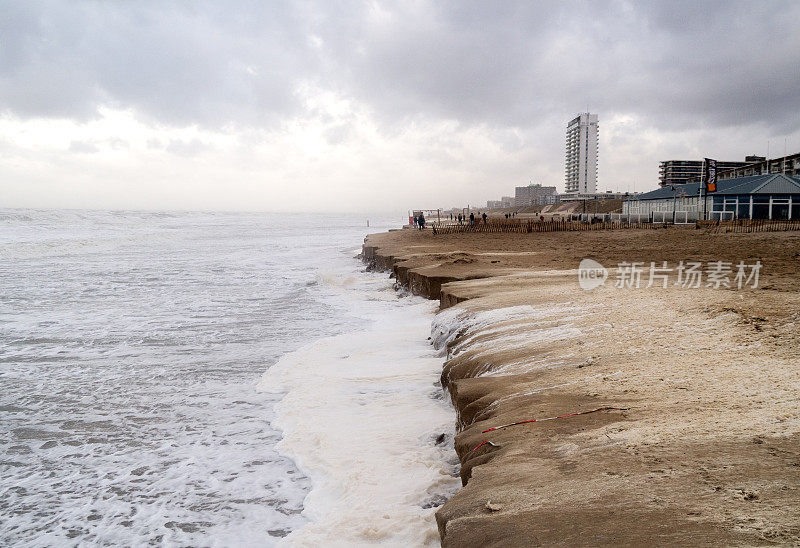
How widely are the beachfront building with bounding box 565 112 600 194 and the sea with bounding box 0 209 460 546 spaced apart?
15323 cm

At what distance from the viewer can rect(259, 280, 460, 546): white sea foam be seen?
3912 millimetres

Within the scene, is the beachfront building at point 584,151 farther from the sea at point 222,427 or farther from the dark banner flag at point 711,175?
the sea at point 222,427

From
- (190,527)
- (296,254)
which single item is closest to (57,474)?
(190,527)

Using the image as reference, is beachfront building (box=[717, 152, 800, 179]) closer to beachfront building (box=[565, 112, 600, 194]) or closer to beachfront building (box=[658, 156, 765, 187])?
beachfront building (box=[658, 156, 765, 187])

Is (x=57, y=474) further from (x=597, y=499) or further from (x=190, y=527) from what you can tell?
(x=597, y=499)

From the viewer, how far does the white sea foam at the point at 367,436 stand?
3912 mm

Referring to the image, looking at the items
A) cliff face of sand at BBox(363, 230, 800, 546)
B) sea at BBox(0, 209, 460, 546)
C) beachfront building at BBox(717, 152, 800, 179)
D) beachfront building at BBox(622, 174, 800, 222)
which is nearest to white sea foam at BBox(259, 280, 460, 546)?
sea at BBox(0, 209, 460, 546)

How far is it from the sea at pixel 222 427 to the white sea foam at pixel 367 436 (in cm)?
2

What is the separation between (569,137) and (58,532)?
569 feet

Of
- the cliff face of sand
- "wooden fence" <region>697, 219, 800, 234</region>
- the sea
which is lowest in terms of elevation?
the sea

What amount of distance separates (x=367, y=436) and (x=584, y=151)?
162710mm

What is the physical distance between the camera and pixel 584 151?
15288 centimetres

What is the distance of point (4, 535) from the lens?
4.11 metres

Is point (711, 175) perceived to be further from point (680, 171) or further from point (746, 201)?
point (680, 171)
